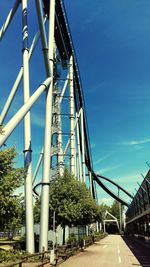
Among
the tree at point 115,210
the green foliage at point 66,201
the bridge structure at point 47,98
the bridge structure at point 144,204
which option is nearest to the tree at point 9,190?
the bridge structure at point 47,98

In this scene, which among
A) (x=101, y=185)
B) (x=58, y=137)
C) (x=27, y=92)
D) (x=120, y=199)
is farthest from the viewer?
(x=120, y=199)

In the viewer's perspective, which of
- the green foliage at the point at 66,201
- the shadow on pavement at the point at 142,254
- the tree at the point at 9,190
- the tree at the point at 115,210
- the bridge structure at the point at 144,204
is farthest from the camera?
the tree at the point at 115,210

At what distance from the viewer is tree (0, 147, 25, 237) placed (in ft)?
45.7

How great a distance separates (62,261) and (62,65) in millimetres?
29133

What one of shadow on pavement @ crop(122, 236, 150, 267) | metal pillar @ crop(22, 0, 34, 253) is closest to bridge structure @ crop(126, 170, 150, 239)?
shadow on pavement @ crop(122, 236, 150, 267)

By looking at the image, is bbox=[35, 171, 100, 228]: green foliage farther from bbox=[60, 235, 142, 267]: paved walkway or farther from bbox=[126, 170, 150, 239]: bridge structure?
bbox=[126, 170, 150, 239]: bridge structure

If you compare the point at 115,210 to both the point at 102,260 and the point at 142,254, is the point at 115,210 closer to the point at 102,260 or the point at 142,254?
the point at 142,254

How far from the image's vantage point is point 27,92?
2081 cm

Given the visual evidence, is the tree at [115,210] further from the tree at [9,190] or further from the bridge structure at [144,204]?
the tree at [9,190]

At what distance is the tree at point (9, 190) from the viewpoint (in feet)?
45.7

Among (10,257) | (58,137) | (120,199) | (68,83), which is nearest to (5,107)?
(10,257)

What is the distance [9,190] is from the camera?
14.4 m

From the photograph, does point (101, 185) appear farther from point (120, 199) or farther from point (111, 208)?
point (111, 208)

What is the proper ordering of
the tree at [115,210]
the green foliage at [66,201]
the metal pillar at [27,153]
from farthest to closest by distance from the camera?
the tree at [115,210], the green foliage at [66,201], the metal pillar at [27,153]
